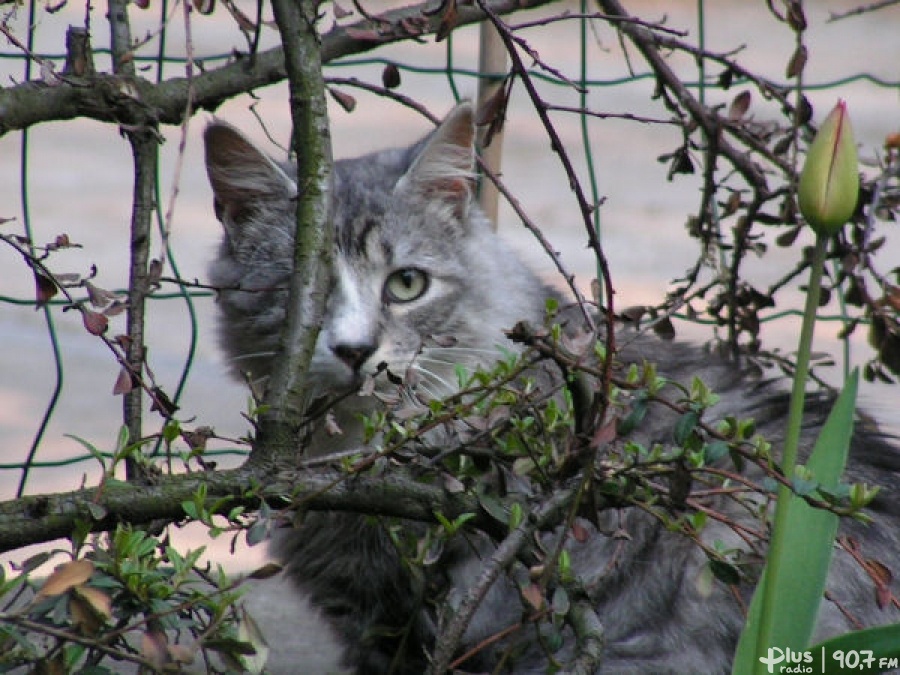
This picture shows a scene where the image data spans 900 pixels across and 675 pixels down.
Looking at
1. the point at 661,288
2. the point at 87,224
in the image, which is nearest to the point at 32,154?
the point at 87,224

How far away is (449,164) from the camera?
2.31 m

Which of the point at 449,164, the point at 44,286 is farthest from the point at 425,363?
the point at 44,286

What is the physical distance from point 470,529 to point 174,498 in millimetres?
372

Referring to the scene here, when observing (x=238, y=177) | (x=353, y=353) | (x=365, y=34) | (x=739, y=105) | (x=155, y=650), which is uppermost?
(x=739, y=105)

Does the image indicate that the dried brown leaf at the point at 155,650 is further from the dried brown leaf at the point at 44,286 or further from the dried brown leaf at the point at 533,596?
the dried brown leaf at the point at 44,286

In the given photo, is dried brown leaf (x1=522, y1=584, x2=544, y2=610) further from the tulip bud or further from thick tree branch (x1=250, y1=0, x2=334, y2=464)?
the tulip bud

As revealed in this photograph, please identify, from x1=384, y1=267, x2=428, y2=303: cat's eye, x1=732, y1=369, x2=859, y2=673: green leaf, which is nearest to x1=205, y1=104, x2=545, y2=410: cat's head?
x1=384, y1=267, x2=428, y2=303: cat's eye

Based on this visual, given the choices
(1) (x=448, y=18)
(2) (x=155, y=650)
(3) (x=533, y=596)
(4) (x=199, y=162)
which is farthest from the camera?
(4) (x=199, y=162)

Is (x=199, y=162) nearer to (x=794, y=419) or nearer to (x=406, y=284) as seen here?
(x=406, y=284)

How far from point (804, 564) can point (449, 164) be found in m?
1.29

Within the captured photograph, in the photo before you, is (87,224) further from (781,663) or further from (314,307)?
Answer: (781,663)

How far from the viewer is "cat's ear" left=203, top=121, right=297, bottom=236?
219 cm

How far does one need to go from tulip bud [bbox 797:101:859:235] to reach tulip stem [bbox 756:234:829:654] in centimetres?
3

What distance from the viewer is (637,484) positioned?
1402mm
